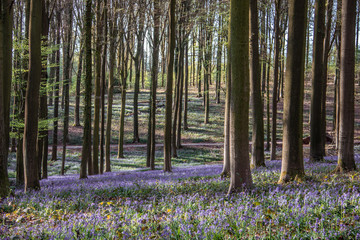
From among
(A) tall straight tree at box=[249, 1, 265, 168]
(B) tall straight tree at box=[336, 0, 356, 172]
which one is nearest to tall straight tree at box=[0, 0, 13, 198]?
(A) tall straight tree at box=[249, 1, 265, 168]

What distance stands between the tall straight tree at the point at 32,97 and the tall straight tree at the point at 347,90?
30.3 feet

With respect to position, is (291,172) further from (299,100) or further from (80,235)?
(80,235)

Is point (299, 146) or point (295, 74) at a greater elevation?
point (295, 74)

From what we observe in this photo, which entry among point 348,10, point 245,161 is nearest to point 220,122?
point 348,10

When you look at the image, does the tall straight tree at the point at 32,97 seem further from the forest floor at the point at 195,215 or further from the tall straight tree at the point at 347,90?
the tall straight tree at the point at 347,90

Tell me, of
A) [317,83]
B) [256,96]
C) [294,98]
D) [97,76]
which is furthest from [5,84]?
[317,83]

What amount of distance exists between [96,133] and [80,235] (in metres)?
12.0

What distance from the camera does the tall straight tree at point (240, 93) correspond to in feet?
22.5

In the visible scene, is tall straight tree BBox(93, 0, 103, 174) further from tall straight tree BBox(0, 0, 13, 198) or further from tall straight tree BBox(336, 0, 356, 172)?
tall straight tree BBox(336, 0, 356, 172)

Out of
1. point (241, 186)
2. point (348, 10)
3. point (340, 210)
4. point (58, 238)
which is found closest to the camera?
point (58, 238)

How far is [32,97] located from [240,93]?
6110 millimetres

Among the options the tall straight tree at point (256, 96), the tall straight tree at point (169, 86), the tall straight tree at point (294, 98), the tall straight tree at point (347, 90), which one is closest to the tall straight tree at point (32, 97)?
the tall straight tree at point (169, 86)

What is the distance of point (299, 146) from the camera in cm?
789

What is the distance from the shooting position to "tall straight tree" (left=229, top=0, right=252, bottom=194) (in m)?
6.86
